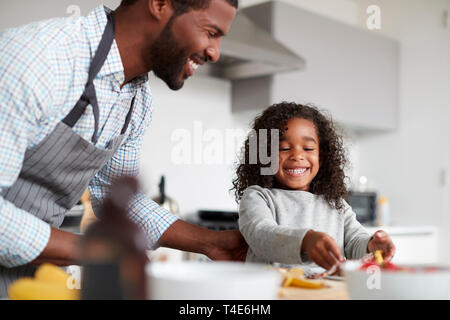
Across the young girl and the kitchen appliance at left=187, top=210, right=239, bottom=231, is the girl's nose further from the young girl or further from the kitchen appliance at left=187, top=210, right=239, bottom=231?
the kitchen appliance at left=187, top=210, right=239, bottom=231

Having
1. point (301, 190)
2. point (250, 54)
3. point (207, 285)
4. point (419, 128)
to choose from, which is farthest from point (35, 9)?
point (419, 128)

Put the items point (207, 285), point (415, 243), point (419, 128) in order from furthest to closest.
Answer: point (419, 128), point (415, 243), point (207, 285)

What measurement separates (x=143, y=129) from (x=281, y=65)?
5.44ft

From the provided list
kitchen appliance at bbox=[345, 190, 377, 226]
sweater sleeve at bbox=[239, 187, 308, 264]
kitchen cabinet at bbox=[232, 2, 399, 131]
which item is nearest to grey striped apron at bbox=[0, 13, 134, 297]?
sweater sleeve at bbox=[239, 187, 308, 264]

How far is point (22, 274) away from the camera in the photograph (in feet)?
3.32

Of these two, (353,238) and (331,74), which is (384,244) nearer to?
(353,238)

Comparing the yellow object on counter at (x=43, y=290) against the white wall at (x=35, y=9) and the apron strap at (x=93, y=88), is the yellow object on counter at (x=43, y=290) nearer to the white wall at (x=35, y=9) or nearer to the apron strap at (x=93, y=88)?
the apron strap at (x=93, y=88)

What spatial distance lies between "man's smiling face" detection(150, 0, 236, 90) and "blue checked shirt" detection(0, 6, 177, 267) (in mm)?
97

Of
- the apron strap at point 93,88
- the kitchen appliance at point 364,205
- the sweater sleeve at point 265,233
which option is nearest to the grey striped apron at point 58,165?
the apron strap at point 93,88

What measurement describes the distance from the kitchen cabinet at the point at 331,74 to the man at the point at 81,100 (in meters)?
1.95

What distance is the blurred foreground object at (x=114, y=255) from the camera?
427 mm

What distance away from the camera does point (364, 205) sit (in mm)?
3580

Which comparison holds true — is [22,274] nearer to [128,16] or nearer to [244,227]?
[244,227]

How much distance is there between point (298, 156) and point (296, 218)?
163 mm
